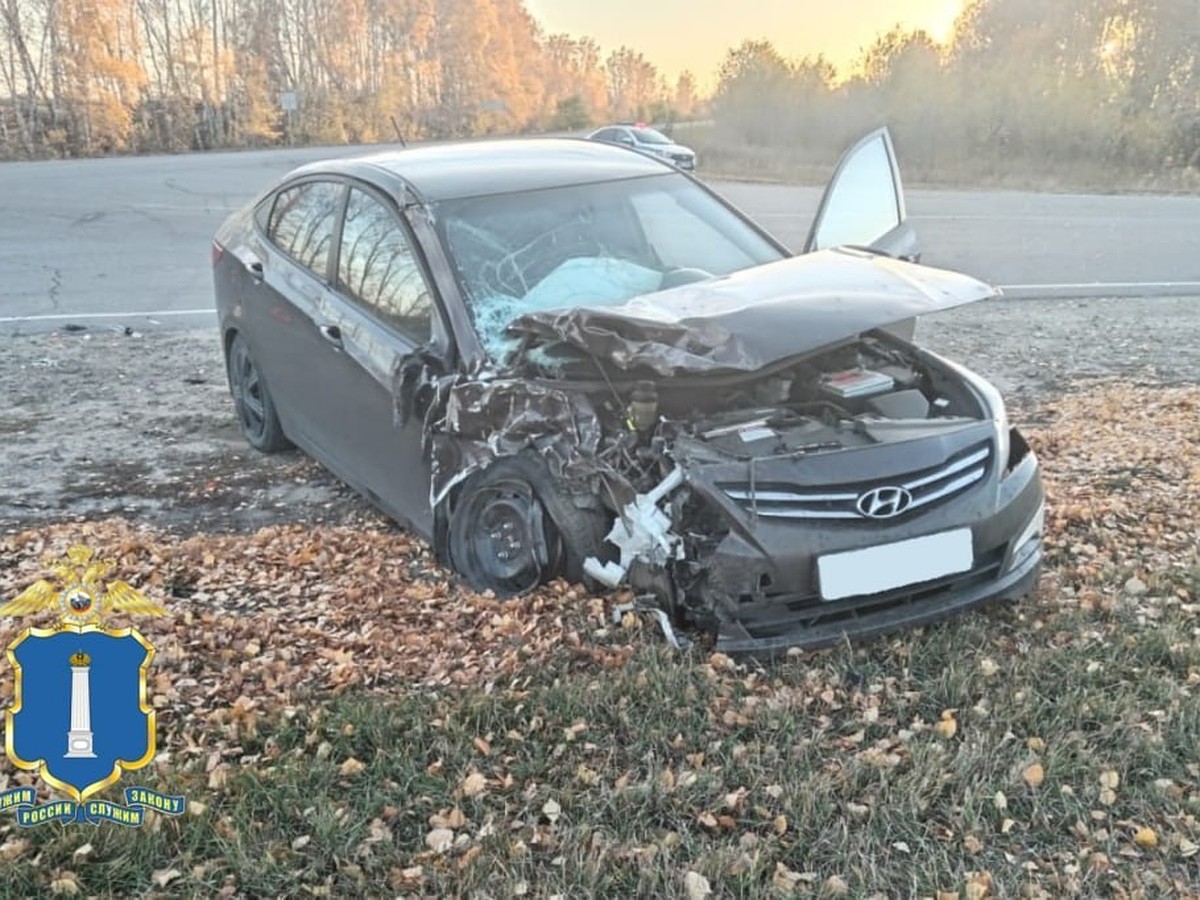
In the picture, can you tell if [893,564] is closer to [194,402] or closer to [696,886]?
[696,886]

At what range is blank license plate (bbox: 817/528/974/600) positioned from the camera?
3193mm

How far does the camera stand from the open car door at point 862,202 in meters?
4.97

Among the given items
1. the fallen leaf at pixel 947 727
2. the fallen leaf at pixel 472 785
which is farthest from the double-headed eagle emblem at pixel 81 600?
the fallen leaf at pixel 947 727

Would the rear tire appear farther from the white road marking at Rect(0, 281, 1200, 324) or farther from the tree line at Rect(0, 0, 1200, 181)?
the tree line at Rect(0, 0, 1200, 181)

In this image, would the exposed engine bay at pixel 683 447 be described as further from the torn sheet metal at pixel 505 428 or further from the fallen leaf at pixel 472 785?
the fallen leaf at pixel 472 785

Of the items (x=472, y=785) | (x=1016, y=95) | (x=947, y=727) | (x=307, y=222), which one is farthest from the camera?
(x=1016, y=95)

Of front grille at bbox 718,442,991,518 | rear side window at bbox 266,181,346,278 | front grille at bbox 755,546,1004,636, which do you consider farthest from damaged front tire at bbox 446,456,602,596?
rear side window at bbox 266,181,346,278

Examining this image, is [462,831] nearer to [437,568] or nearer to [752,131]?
[437,568]

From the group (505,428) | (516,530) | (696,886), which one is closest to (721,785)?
(696,886)

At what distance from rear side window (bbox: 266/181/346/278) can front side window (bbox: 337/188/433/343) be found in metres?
0.15

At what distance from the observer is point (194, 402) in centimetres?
675

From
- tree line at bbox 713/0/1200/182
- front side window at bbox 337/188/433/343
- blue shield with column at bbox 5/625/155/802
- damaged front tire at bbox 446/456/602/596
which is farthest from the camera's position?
tree line at bbox 713/0/1200/182

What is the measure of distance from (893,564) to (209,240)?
12.3 meters

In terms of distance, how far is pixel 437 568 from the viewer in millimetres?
4164
